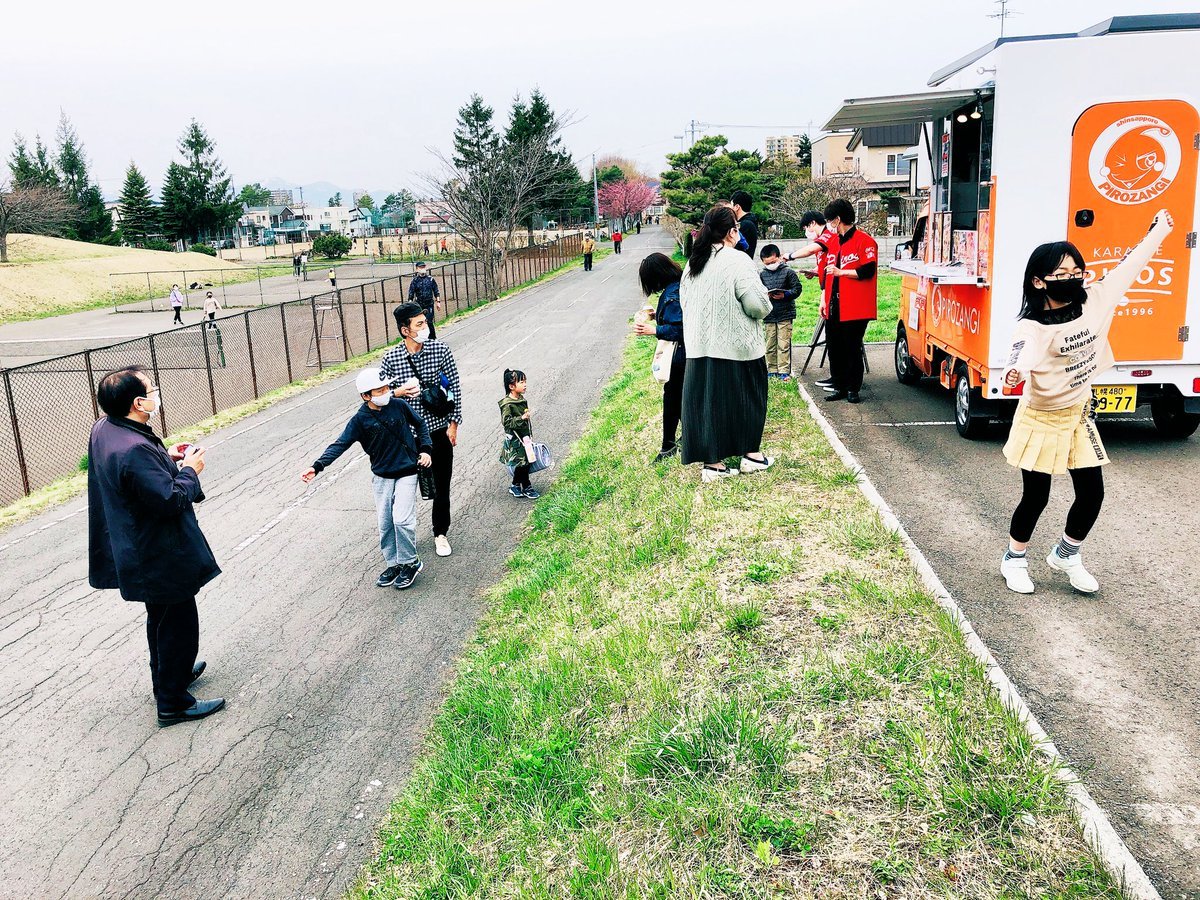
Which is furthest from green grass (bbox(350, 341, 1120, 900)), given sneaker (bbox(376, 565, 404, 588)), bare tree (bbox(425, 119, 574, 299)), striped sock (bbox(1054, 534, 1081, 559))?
bare tree (bbox(425, 119, 574, 299))

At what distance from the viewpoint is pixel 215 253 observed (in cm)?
8038

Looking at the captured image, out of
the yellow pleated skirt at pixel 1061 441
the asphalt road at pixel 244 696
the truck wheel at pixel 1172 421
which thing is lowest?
the asphalt road at pixel 244 696

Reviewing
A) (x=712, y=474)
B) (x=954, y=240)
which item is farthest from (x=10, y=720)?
(x=954, y=240)

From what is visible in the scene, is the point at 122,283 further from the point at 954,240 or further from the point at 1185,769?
the point at 1185,769

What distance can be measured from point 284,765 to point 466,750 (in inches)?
42.9

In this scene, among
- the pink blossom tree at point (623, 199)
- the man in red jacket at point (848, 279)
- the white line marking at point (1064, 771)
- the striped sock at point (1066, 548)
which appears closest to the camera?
the white line marking at point (1064, 771)

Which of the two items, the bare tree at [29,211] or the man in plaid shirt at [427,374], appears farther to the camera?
the bare tree at [29,211]

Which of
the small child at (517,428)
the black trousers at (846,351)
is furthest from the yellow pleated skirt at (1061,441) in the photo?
the small child at (517,428)

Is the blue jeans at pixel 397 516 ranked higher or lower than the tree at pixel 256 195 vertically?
lower

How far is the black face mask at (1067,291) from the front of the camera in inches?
187

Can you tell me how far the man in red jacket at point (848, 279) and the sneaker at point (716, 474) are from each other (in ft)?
11.1

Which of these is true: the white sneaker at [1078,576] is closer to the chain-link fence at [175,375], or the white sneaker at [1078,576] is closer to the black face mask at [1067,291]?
the black face mask at [1067,291]

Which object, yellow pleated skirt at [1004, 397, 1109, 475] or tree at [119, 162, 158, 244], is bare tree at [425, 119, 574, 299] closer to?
yellow pleated skirt at [1004, 397, 1109, 475]

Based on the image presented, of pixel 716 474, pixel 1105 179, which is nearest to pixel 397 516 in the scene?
pixel 716 474
